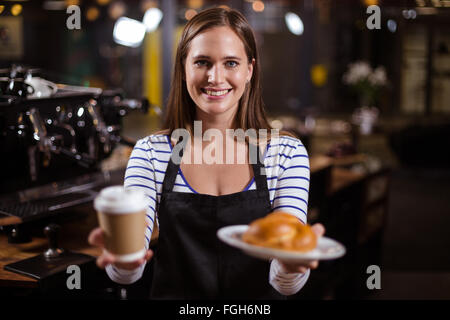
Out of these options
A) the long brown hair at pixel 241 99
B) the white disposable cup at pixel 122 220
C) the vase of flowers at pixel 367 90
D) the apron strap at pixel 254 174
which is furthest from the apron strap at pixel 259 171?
the vase of flowers at pixel 367 90

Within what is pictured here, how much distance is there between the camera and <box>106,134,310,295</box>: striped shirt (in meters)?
1.40

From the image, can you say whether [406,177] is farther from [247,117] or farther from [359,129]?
[247,117]

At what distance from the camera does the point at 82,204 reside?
2148mm

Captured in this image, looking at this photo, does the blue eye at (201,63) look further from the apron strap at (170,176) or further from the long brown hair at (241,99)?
the apron strap at (170,176)

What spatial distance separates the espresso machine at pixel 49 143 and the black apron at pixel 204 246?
22.0 inches

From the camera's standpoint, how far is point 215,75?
133cm

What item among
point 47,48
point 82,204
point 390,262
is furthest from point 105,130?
point 47,48

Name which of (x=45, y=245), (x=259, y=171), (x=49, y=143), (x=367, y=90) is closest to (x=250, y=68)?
(x=259, y=171)

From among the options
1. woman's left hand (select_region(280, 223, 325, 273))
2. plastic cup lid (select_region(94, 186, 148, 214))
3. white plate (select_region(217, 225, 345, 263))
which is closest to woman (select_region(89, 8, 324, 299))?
woman's left hand (select_region(280, 223, 325, 273))

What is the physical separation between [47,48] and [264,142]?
31.8ft

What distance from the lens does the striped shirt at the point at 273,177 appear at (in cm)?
140

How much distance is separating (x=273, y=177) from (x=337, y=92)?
423 inches

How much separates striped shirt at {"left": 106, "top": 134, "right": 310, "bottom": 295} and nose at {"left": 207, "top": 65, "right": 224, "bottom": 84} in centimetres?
27

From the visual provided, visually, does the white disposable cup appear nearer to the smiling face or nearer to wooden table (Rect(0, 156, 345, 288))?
the smiling face
